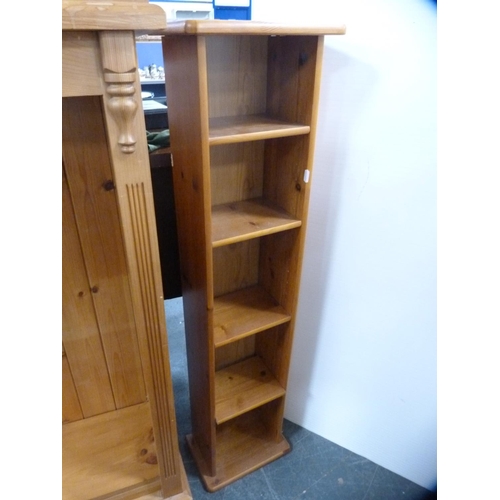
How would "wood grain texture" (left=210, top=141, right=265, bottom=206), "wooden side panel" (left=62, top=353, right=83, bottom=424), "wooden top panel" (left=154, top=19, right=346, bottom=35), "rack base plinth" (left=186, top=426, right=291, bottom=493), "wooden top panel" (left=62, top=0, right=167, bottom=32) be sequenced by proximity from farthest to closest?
"rack base plinth" (left=186, top=426, right=291, bottom=493) < "wooden side panel" (left=62, top=353, right=83, bottom=424) < "wood grain texture" (left=210, top=141, right=265, bottom=206) < "wooden top panel" (left=154, top=19, right=346, bottom=35) < "wooden top panel" (left=62, top=0, right=167, bottom=32)

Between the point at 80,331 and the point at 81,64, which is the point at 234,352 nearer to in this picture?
→ the point at 80,331

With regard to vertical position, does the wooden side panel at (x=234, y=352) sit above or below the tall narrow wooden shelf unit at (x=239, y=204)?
below

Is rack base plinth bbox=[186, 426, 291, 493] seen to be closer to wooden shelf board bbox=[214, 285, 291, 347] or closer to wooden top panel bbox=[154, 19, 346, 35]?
wooden shelf board bbox=[214, 285, 291, 347]

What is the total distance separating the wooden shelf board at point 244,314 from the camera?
1.14 meters

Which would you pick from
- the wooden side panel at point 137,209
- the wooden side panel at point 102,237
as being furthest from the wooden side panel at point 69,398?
the wooden side panel at point 137,209

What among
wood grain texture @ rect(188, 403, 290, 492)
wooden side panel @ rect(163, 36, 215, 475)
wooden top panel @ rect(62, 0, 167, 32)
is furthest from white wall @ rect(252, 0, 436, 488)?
wooden top panel @ rect(62, 0, 167, 32)

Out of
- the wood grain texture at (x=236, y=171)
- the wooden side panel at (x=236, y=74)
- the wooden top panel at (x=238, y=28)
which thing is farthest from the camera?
the wood grain texture at (x=236, y=171)

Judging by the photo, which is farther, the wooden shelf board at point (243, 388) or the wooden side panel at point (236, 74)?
the wooden shelf board at point (243, 388)

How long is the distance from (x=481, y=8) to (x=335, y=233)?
2.17 ft

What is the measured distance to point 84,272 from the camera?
3.58 ft

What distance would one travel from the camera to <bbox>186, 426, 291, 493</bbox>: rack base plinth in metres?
1.38

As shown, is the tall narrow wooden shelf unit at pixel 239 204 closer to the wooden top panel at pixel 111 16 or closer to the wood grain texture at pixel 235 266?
the wood grain texture at pixel 235 266

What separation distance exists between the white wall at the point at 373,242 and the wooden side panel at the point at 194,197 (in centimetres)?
32

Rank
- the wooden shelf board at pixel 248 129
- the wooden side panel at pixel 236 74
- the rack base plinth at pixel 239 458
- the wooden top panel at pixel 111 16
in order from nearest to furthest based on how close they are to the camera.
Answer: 1. the wooden top panel at pixel 111 16
2. the wooden shelf board at pixel 248 129
3. the wooden side panel at pixel 236 74
4. the rack base plinth at pixel 239 458
